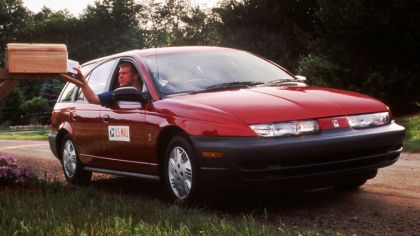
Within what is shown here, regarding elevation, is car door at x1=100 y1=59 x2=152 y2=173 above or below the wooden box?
below

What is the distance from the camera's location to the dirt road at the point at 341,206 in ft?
18.1

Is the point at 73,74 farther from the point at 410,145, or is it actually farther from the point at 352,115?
the point at 410,145

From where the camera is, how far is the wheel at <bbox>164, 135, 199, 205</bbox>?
244 inches

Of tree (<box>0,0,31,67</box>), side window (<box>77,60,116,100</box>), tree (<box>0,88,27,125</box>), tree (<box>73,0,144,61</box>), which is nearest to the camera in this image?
side window (<box>77,60,116,100</box>)

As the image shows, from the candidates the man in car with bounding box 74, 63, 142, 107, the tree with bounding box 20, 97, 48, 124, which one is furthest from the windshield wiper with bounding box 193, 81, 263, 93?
the tree with bounding box 20, 97, 48, 124

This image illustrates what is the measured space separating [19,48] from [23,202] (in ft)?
5.07

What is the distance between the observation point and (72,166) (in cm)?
888

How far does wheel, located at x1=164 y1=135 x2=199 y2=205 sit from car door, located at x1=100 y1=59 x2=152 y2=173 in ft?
1.10

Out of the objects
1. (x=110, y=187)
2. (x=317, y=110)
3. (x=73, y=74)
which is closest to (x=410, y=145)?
(x=110, y=187)

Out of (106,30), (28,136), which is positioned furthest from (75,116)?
(106,30)

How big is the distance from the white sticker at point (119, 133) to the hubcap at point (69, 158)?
133 cm

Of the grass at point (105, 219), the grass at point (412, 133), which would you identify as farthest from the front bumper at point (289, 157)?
the grass at point (412, 133)

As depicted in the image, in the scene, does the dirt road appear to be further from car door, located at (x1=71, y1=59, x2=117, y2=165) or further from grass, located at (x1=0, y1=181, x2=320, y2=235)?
car door, located at (x1=71, y1=59, x2=117, y2=165)

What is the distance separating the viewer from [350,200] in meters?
6.70
